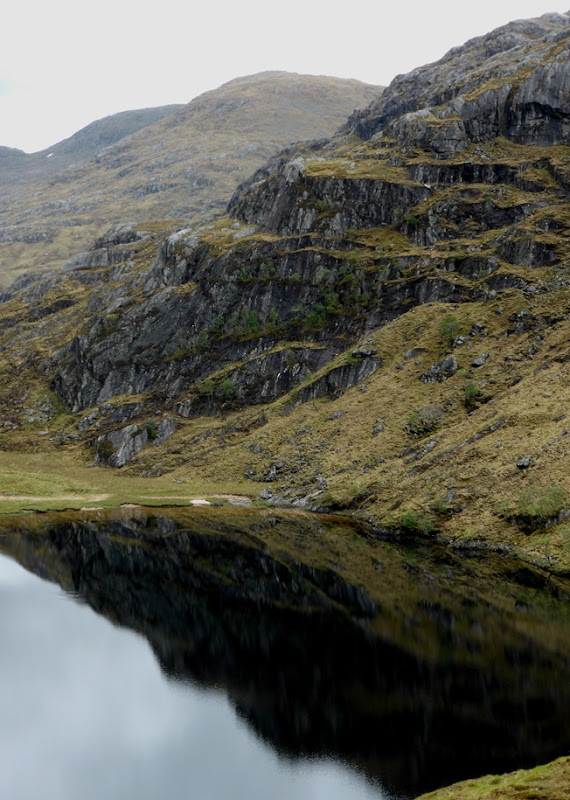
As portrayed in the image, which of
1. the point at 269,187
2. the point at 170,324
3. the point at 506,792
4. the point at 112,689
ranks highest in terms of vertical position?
the point at 269,187

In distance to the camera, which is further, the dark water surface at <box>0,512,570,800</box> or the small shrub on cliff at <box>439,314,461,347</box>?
the small shrub on cliff at <box>439,314,461,347</box>

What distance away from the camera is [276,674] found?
111 feet

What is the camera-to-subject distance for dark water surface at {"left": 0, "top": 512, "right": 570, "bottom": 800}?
2492cm

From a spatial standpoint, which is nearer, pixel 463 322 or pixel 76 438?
pixel 463 322

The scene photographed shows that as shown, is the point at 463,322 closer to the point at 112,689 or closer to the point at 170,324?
the point at 170,324

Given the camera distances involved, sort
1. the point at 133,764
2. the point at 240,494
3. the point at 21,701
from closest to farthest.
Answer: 1. the point at 133,764
2. the point at 21,701
3. the point at 240,494

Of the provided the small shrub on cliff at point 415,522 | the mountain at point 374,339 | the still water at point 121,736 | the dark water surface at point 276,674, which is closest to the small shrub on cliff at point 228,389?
the mountain at point 374,339

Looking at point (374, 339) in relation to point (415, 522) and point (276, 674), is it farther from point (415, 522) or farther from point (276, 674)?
point (276, 674)

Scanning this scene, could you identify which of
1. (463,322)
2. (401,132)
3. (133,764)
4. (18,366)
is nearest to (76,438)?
(18,366)

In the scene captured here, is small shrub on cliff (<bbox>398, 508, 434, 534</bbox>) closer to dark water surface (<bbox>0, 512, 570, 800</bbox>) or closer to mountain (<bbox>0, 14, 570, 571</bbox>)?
mountain (<bbox>0, 14, 570, 571</bbox>)

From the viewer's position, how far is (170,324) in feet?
428

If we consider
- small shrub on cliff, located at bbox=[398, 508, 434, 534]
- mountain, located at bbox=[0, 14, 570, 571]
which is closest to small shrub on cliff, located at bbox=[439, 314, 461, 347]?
mountain, located at bbox=[0, 14, 570, 571]

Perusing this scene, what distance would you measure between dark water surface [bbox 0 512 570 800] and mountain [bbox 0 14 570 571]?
14504 millimetres

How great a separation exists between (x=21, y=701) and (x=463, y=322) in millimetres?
86708
